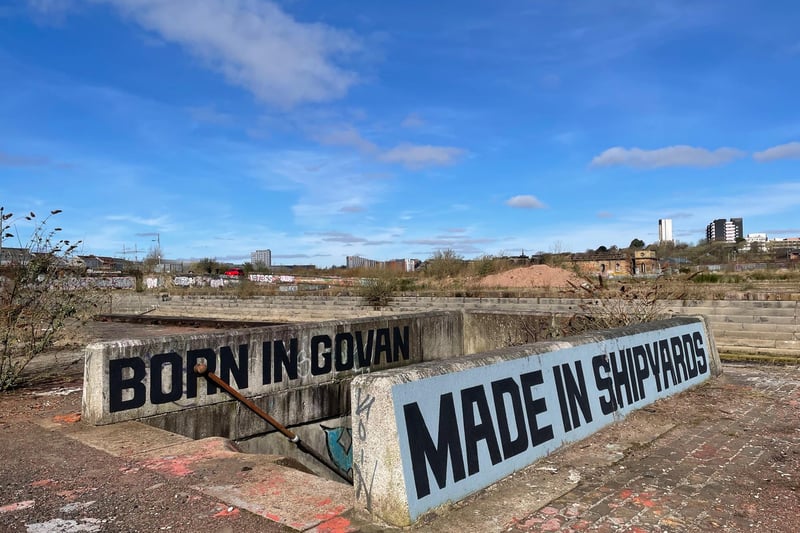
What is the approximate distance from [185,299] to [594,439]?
36.3 meters

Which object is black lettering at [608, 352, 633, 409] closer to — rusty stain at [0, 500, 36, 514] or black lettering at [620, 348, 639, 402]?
black lettering at [620, 348, 639, 402]

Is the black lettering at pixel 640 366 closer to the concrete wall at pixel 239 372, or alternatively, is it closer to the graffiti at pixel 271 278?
the concrete wall at pixel 239 372

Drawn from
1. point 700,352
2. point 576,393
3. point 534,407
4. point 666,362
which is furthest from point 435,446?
point 700,352

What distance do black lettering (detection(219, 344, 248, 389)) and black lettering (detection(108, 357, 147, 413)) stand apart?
1036 mm

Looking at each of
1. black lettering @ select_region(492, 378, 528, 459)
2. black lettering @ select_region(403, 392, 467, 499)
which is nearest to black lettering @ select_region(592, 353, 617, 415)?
black lettering @ select_region(492, 378, 528, 459)

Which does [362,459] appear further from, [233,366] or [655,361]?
[655,361]

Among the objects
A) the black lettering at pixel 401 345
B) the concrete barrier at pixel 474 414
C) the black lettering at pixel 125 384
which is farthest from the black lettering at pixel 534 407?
the black lettering at pixel 401 345

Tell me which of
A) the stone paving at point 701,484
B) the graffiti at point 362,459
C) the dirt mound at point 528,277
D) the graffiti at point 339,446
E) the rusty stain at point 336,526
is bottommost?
the graffiti at point 339,446

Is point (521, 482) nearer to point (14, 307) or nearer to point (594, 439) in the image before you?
point (594, 439)

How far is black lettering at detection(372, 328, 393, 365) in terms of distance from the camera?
983cm

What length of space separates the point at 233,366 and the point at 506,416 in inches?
168

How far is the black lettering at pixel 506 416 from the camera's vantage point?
14.2 feet

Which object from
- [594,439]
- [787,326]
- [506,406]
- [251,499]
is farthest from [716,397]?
[787,326]

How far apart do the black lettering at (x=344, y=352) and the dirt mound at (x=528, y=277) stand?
32.6 m
